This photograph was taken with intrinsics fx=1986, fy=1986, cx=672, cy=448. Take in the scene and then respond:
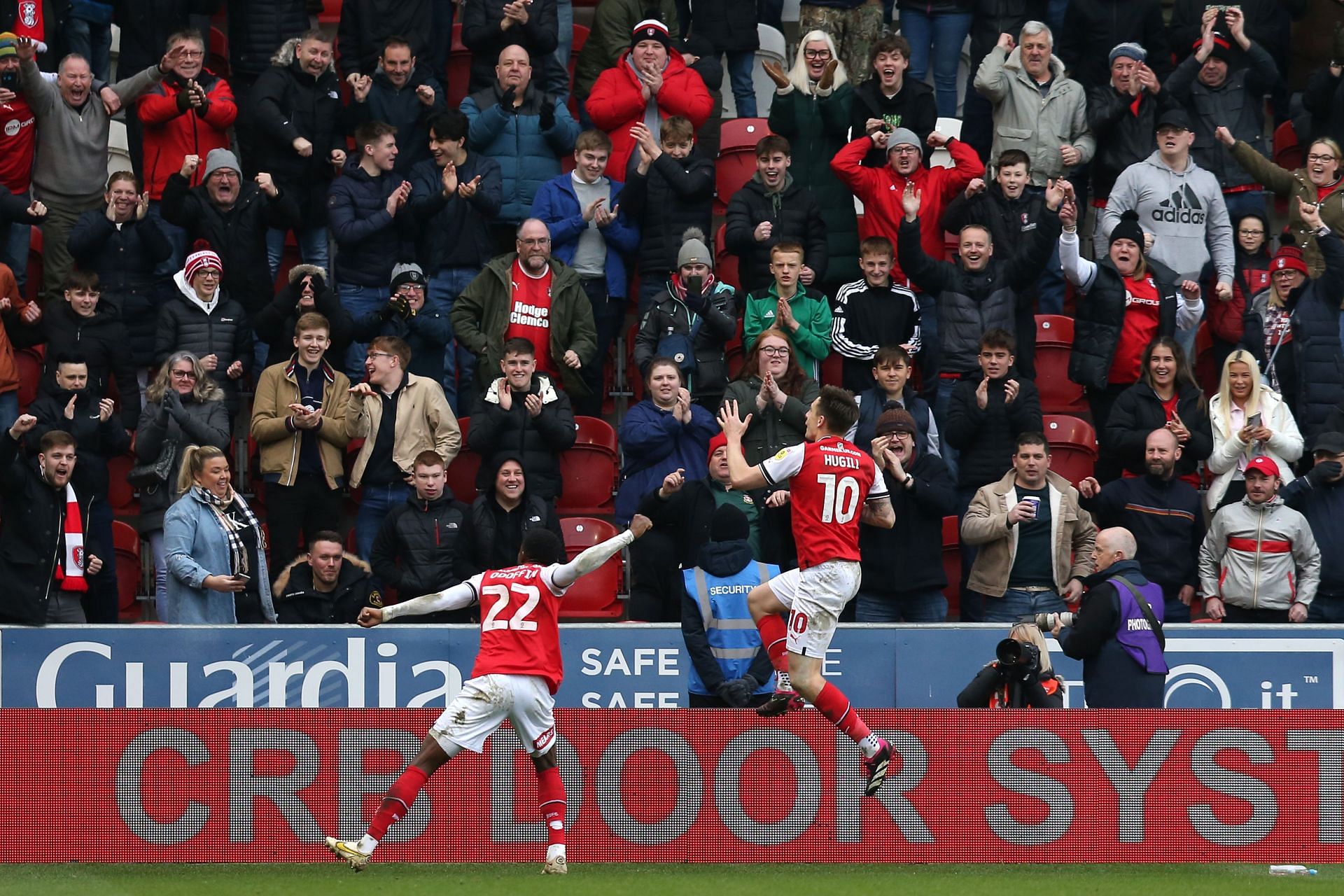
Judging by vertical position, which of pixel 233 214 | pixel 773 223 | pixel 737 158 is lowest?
pixel 773 223

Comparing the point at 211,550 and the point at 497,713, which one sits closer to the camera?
the point at 497,713

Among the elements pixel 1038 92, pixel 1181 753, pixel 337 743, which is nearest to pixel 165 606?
pixel 337 743

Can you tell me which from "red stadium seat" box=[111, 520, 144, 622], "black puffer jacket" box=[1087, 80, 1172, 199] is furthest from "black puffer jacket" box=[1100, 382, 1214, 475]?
"red stadium seat" box=[111, 520, 144, 622]

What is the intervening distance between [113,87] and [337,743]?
6794 millimetres

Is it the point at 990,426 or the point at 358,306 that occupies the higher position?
the point at 358,306

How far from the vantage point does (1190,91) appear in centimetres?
1576

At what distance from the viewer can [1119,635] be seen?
10.7 meters

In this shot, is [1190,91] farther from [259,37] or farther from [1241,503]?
[259,37]

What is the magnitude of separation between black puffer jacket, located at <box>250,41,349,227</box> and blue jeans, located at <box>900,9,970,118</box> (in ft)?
15.4

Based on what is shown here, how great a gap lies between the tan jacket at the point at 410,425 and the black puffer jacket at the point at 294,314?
759mm

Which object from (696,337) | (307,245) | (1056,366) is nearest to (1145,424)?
(1056,366)

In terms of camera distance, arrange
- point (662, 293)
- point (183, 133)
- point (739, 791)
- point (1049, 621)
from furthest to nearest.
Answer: point (183, 133), point (662, 293), point (1049, 621), point (739, 791)

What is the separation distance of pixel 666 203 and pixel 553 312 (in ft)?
4.10

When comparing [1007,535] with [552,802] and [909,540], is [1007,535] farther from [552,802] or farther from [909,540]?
[552,802]
